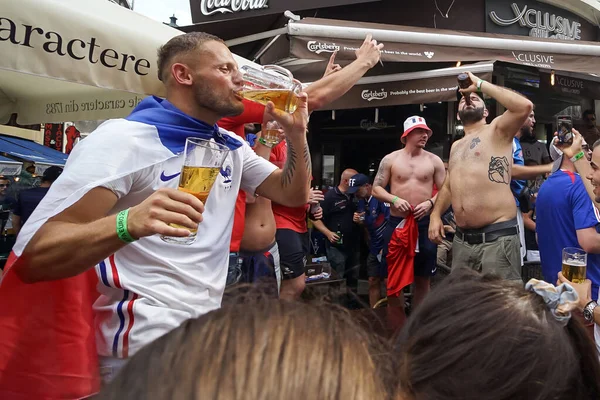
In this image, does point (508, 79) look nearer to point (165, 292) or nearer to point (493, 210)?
point (493, 210)

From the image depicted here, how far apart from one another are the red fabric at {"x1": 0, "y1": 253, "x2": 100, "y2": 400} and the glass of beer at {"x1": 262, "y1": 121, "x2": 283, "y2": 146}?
1.59 meters

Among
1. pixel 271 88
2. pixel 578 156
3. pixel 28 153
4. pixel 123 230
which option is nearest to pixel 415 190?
pixel 578 156

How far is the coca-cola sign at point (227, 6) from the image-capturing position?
7437 mm

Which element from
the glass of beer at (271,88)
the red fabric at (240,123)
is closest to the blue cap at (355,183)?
the red fabric at (240,123)

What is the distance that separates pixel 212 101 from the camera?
1937 mm

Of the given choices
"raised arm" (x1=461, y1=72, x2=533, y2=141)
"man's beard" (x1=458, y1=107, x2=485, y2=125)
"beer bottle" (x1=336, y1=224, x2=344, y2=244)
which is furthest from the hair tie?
"beer bottle" (x1=336, y1=224, x2=344, y2=244)

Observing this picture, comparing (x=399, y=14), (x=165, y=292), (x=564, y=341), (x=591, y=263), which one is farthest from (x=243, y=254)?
(x=399, y=14)

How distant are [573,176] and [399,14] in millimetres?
5351

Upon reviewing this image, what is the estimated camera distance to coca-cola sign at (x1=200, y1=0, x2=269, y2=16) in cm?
744

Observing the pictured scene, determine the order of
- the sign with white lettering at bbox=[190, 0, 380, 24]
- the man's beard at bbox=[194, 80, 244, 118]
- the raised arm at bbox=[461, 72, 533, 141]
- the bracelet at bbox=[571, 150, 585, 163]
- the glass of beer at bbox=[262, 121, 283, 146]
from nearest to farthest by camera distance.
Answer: the man's beard at bbox=[194, 80, 244, 118] < the glass of beer at bbox=[262, 121, 283, 146] < the bracelet at bbox=[571, 150, 585, 163] < the raised arm at bbox=[461, 72, 533, 141] < the sign with white lettering at bbox=[190, 0, 380, 24]

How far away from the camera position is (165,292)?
1.71 m

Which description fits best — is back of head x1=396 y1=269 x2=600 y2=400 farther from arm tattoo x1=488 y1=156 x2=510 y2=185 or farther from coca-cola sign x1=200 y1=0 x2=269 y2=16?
coca-cola sign x1=200 y1=0 x2=269 y2=16

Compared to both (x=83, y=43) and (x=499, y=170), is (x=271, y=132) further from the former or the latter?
(x=499, y=170)

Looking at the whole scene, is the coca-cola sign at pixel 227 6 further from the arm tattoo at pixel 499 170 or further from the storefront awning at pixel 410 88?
the arm tattoo at pixel 499 170
